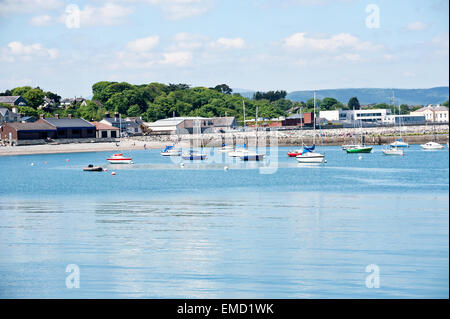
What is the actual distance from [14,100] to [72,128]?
108 ft

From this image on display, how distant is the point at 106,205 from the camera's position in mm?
30344

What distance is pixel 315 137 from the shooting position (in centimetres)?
10706

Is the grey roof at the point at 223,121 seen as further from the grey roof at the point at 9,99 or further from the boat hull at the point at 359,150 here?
the boat hull at the point at 359,150

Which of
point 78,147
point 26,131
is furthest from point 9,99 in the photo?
point 78,147

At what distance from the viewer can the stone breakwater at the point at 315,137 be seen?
100819 mm

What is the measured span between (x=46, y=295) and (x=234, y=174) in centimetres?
3784

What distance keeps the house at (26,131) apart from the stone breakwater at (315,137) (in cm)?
1794

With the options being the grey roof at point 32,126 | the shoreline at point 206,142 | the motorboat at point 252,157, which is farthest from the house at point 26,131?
the motorboat at point 252,157

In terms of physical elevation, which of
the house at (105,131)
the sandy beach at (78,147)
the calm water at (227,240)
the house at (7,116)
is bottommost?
the calm water at (227,240)

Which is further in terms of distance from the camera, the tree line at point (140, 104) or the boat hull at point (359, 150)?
the tree line at point (140, 104)

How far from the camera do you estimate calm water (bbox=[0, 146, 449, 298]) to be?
13852 millimetres
